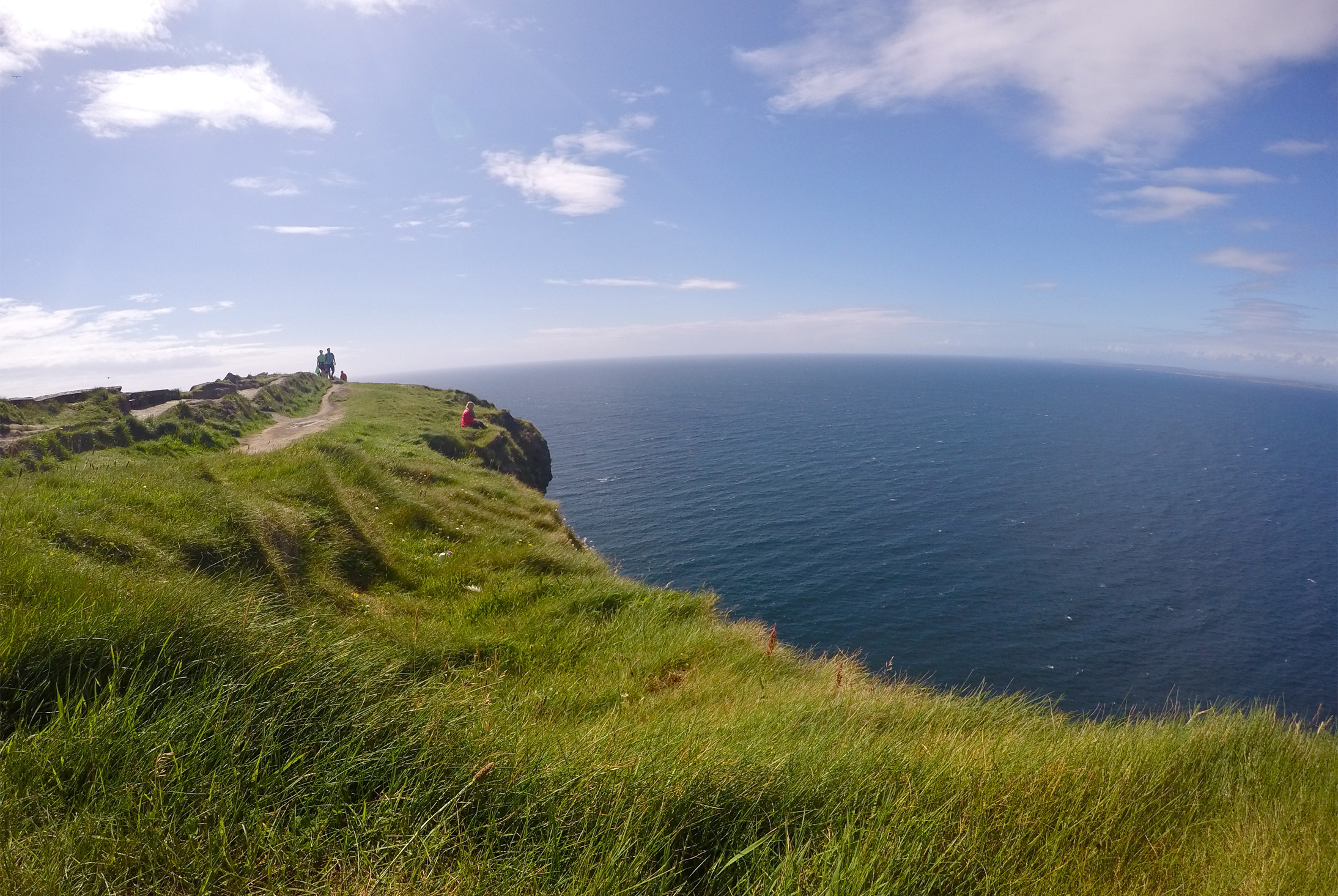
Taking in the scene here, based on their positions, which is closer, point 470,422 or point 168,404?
point 168,404

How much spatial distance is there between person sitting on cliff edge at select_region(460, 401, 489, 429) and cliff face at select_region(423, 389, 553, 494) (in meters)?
0.45

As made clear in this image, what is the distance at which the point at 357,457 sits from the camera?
59.7 feet

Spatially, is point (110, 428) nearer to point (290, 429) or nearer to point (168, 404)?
point (290, 429)

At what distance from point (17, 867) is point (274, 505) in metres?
10.6

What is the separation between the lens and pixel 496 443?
4175cm

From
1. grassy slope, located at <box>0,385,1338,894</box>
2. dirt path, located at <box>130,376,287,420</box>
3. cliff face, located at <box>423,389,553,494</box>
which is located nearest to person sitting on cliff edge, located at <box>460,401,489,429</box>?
cliff face, located at <box>423,389,553,494</box>

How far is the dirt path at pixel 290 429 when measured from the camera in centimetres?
2702

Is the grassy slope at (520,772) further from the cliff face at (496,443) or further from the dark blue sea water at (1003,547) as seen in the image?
the cliff face at (496,443)

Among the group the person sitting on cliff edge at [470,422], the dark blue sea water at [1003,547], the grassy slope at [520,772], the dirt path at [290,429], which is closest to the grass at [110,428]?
the dirt path at [290,429]

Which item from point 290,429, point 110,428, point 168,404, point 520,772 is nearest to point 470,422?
point 290,429

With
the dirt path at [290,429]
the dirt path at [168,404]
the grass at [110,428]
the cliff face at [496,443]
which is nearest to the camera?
the grass at [110,428]

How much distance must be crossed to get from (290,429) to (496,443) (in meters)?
12.4

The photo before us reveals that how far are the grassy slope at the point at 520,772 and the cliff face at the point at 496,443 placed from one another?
29187 millimetres

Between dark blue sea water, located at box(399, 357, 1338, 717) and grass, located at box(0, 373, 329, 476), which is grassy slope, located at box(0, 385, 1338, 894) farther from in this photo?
dark blue sea water, located at box(399, 357, 1338, 717)
